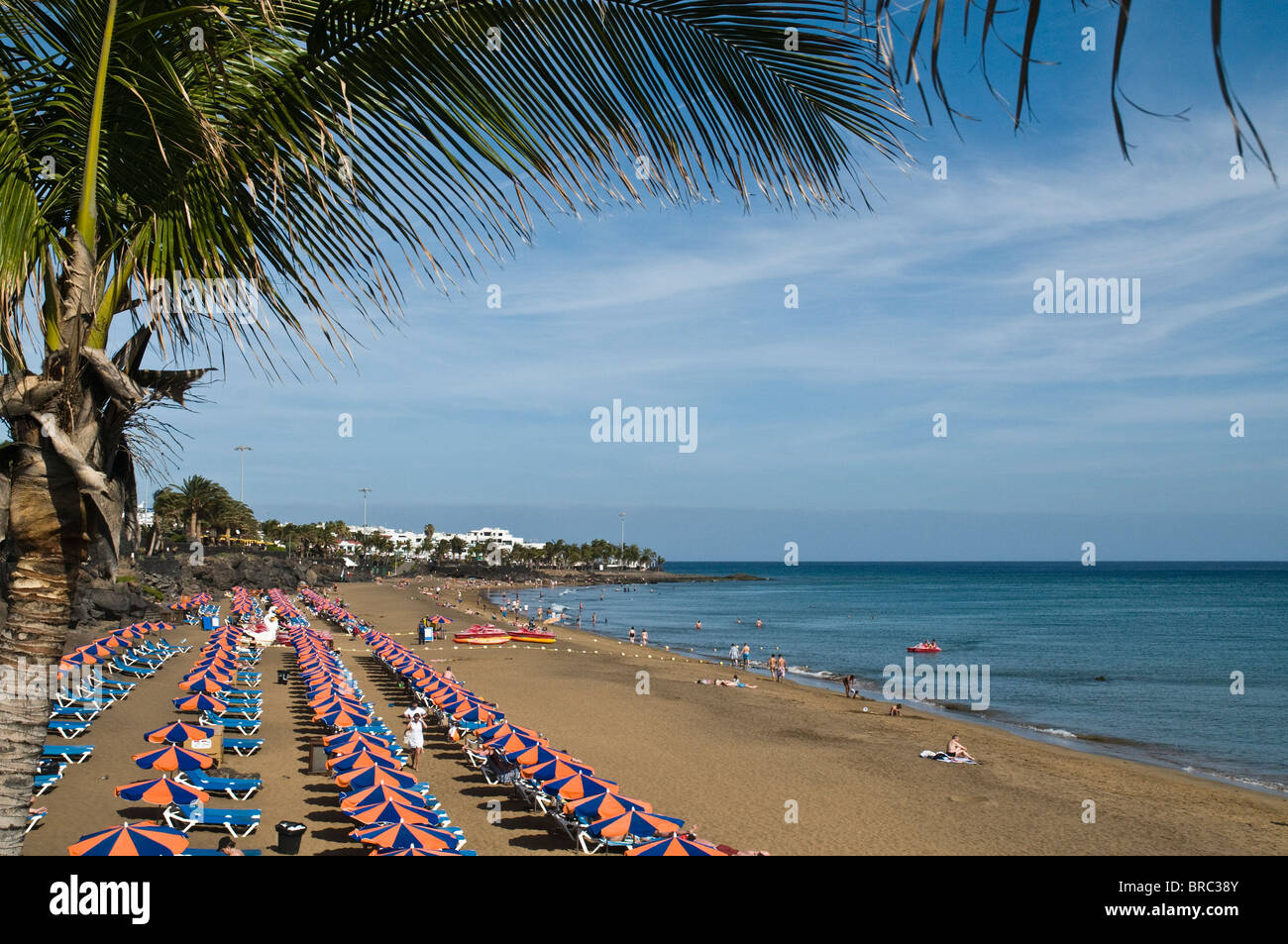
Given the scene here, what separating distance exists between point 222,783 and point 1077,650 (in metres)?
51.0

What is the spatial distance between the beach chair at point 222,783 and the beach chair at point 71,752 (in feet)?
9.04

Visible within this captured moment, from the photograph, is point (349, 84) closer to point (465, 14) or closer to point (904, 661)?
point (465, 14)

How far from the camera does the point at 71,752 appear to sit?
15.6 metres

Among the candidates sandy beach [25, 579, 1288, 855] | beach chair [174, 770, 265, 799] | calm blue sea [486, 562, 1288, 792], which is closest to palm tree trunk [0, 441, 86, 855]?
sandy beach [25, 579, 1288, 855]

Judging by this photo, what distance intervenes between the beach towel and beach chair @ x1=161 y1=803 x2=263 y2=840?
15.4 m

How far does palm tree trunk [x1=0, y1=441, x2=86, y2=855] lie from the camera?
98.7 inches

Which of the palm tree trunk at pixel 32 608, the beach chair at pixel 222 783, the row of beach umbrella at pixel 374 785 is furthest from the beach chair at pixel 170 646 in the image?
the palm tree trunk at pixel 32 608

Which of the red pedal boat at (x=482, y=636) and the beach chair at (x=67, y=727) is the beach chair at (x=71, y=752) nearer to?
the beach chair at (x=67, y=727)

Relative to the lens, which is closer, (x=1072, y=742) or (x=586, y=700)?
(x=1072, y=742)

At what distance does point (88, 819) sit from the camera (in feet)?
41.9
